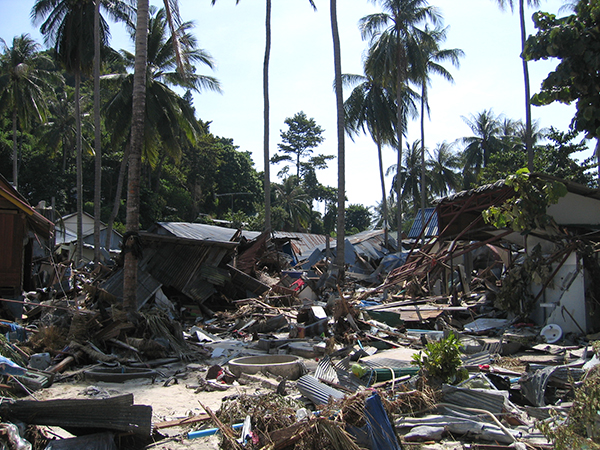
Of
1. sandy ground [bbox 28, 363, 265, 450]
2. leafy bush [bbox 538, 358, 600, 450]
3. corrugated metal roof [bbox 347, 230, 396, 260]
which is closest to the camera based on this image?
leafy bush [bbox 538, 358, 600, 450]

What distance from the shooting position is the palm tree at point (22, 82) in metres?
27.8

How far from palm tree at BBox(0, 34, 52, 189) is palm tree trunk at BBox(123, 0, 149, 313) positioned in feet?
68.7

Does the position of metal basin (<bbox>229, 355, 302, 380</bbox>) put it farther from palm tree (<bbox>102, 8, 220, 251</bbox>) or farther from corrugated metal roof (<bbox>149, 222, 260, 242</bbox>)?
palm tree (<bbox>102, 8, 220, 251</bbox>)

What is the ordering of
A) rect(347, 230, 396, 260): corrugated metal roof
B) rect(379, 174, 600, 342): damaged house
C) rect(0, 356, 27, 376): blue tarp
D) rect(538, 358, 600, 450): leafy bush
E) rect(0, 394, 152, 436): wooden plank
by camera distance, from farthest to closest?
rect(347, 230, 396, 260): corrugated metal roof < rect(379, 174, 600, 342): damaged house < rect(0, 356, 27, 376): blue tarp < rect(0, 394, 152, 436): wooden plank < rect(538, 358, 600, 450): leafy bush

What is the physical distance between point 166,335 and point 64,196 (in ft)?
98.1

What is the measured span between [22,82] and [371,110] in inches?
847

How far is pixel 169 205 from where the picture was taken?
3991 centimetres

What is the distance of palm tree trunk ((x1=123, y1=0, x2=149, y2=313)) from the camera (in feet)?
31.4

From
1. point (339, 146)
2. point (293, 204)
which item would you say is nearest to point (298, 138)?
point (293, 204)

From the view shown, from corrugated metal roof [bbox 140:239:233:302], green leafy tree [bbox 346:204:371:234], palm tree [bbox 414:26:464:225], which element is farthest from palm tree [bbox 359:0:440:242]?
green leafy tree [bbox 346:204:371:234]

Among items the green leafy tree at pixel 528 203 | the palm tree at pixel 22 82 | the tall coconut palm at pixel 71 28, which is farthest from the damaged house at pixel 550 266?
the palm tree at pixel 22 82

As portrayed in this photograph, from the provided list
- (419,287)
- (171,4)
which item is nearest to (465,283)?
(419,287)

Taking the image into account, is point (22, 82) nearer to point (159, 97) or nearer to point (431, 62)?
point (159, 97)

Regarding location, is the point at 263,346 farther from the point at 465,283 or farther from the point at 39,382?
the point at 465,283
